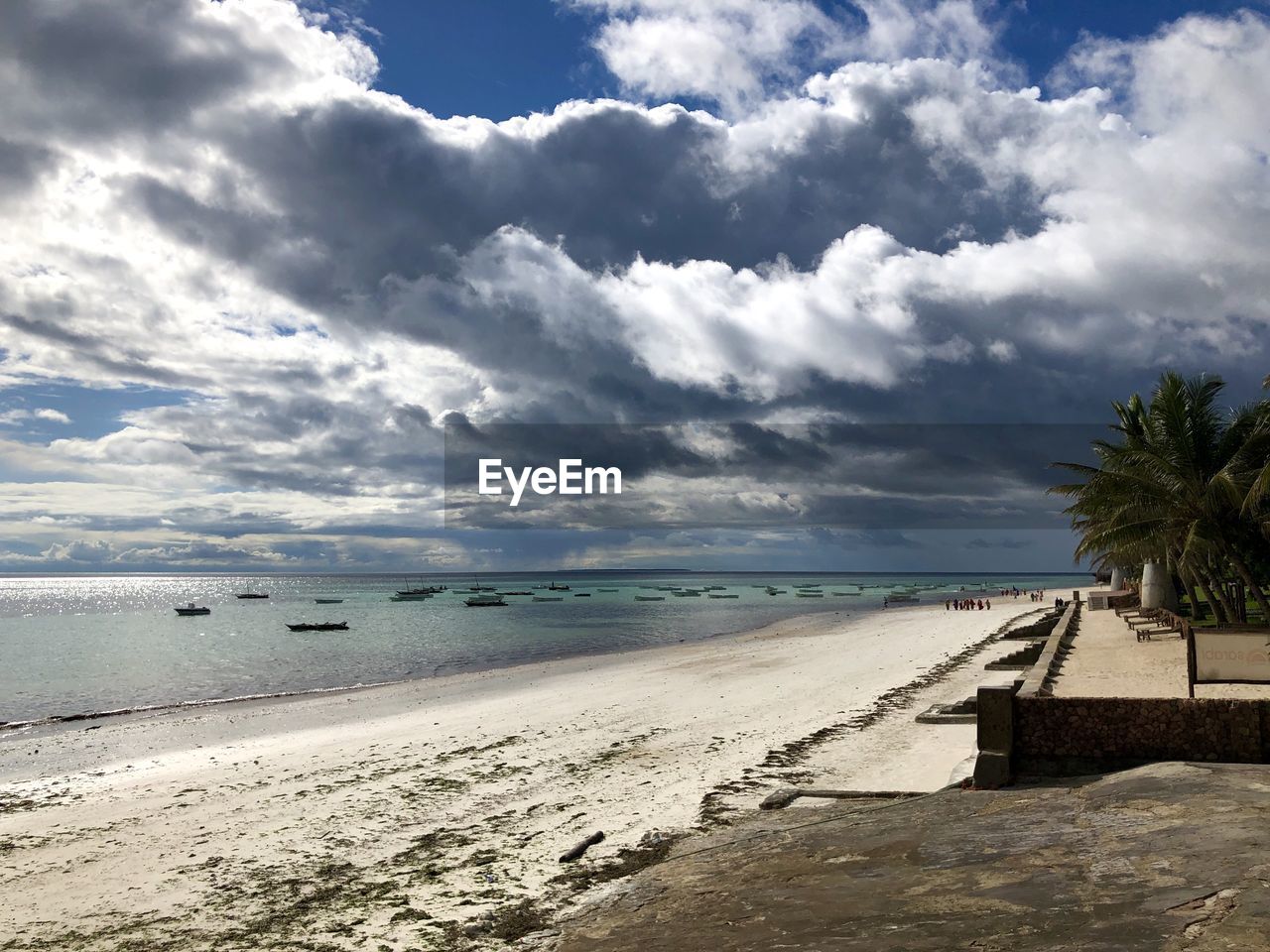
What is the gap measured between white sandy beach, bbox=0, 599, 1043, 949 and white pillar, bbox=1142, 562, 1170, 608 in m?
10.3

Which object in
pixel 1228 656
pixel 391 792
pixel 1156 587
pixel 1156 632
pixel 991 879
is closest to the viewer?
pixel 991 879

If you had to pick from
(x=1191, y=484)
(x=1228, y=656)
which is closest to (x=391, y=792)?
(x=1228, y=656)

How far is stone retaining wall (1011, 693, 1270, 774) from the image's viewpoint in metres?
9.88

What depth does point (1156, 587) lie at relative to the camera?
31891 mm

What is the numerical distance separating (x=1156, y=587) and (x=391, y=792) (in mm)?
29273

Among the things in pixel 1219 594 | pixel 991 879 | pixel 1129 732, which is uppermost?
pixel 1219 594

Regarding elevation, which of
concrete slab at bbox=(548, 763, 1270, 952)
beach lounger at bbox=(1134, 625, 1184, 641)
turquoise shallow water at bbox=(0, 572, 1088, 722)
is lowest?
turquoise shallow water at bbox=(0, 572, 1088, 722)

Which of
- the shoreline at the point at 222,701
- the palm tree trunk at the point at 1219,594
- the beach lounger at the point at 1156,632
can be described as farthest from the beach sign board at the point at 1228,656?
the shoreline at the point at 222,701

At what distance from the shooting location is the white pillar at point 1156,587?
31.8 m

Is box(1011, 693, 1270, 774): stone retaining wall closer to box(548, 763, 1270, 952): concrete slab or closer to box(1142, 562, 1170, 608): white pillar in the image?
box(548, 763, 1270, 952): concrete slab

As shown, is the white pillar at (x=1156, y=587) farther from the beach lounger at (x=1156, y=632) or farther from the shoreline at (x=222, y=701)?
the shoreline at (x=222, y=701)

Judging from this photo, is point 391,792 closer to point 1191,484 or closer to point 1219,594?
point 1191,484

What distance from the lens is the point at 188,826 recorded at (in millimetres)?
12203

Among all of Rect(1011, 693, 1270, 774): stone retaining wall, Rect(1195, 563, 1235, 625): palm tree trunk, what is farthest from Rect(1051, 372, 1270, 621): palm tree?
Rect(1011, 693, 1270, 774): stone retaining wall
